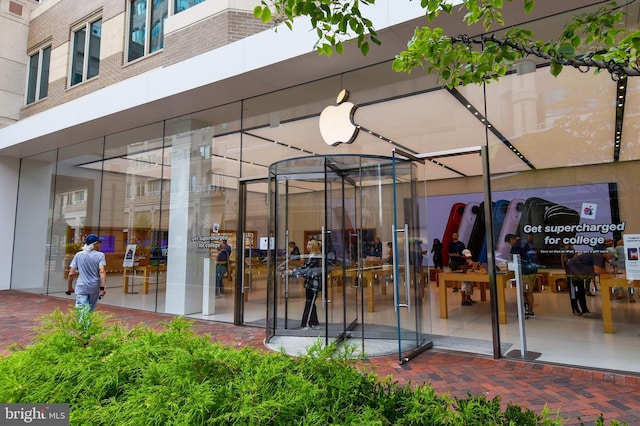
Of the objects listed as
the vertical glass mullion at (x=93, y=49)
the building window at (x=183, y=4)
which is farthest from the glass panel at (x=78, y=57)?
the building window at (x=183, y=4)

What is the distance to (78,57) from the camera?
12.1 m

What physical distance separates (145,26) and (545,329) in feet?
36.0

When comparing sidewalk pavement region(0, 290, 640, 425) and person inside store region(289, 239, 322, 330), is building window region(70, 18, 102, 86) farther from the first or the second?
person inside store region(289, 239, 322, 330)

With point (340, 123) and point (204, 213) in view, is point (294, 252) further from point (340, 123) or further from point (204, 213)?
point (204, 213)

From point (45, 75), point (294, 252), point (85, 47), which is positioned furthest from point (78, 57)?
point (294, 252)

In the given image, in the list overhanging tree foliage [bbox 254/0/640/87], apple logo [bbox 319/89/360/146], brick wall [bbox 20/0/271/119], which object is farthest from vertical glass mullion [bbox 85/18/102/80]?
overhanging tree foliage [bbox 254/0/640/87]

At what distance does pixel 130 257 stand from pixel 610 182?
33.0 feet

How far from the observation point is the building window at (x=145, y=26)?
31.8 feet

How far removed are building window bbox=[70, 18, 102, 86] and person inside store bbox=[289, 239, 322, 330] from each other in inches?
361

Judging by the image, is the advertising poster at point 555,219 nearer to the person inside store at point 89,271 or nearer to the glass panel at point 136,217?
the person inside store at point 89,271

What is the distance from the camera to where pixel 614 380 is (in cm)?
421

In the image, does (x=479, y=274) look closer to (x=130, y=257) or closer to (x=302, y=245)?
(x=302, y=245)

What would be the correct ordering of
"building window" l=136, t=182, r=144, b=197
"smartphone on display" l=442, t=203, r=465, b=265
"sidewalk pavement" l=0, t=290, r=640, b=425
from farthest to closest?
"smartphone on display" l=442, t=203, r=465, b=265 → "building window" l=136, t=182, r=144, b=197 → "sidewalk pavement" l=0, t=290, r=640, b=425

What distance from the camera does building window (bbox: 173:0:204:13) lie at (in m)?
8.66
